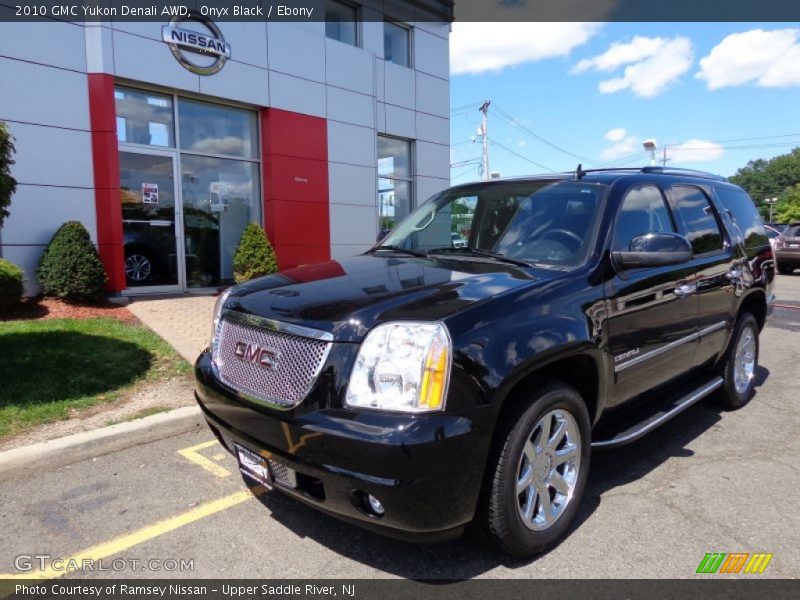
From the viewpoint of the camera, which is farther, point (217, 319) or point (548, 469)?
point (217, 319)

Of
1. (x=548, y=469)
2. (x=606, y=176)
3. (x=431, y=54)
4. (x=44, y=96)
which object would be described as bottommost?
(x=548, y=469)

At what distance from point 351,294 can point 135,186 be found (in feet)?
27.4

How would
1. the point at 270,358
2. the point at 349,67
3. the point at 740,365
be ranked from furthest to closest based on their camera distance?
the point at 349,67 < the point at 740,365 < the point at 270,358

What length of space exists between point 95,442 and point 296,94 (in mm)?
9263

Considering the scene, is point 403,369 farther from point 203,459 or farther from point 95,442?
point 95,442

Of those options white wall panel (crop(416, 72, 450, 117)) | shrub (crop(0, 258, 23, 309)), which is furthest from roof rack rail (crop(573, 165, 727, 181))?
white wall panel (crop(416, 72, 450, 117))

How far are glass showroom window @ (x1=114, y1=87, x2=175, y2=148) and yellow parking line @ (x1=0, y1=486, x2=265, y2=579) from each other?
8.08 metres

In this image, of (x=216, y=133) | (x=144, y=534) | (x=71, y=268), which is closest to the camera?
(x=144, y=534)

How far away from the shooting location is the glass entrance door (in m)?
9.65

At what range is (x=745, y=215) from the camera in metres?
5.16

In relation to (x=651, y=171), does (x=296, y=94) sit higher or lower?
higher

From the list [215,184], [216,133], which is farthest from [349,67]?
[215,184]

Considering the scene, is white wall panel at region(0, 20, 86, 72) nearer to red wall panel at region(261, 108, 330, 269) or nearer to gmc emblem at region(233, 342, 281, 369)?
red wall panel at region(261, 108, 330, 269)

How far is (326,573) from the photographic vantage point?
2.66 meters
